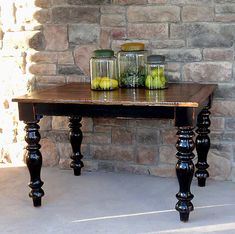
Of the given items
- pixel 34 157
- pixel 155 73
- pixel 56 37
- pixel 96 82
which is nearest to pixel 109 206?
pixel 34 157

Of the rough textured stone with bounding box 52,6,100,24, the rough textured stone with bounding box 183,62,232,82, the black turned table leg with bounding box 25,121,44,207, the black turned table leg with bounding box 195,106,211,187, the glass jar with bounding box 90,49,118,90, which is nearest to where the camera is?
the black turned table leg with bounding box 25,121,44,207

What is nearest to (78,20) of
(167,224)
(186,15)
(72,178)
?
(186,15)

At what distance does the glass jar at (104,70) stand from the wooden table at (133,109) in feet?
0.22

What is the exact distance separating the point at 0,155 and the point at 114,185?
1.20 metres

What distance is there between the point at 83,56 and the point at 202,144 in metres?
1.18

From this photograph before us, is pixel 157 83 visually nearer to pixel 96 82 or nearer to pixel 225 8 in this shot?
pixel 96 82

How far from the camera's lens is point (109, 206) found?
3.02 meters

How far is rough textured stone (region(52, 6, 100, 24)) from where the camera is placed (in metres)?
3.58

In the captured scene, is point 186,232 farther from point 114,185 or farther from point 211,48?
point 211,48

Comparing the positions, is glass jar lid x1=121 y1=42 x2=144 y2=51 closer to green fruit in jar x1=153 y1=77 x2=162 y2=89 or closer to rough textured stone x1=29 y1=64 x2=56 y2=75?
green fruit in jar x1=153 y1=77 x2=162 y2=89

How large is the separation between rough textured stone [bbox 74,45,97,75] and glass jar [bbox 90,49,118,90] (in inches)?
17.5

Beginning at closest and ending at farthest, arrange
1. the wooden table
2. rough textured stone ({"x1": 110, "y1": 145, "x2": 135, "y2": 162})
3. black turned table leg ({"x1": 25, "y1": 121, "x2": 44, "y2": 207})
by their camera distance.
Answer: the wooden table → black turned table leg ({"x1": 25, "y1": 121, "x2": 44, "y2": 207}) → rough textured stone ({"x1": 110, "y1": 145, "x2": 135, "y2": 162})

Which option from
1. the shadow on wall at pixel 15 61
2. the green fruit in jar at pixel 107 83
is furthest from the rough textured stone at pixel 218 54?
the shadow on wall at pixel 15 61

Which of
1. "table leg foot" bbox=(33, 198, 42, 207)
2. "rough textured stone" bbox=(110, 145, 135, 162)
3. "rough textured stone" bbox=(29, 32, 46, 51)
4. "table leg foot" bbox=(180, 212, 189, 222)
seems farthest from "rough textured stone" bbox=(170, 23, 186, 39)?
"table leg foot" bbox=(33, 198, 42, 207)
